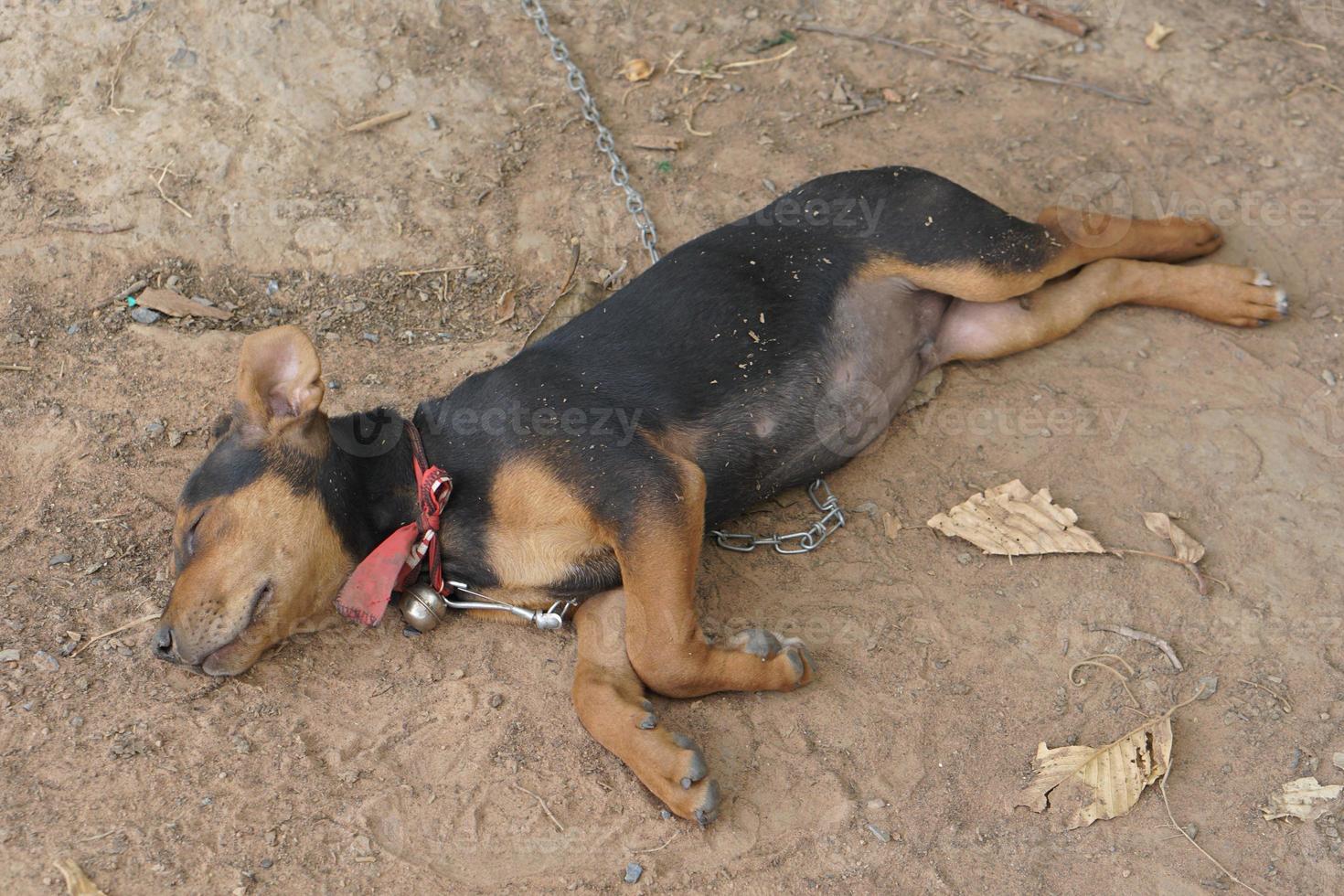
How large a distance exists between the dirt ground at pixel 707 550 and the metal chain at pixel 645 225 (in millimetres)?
88

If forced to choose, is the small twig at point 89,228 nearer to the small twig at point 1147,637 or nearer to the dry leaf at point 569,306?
the dry leaf at point 569,306

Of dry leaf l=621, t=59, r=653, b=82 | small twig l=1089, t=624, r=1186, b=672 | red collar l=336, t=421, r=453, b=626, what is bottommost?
small twig l=1089, t=624, r=1186, b=672

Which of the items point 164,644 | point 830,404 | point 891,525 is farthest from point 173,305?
point 891,525

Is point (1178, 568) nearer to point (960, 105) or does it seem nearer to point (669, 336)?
point (669, 336)

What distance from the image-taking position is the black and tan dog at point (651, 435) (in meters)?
4.28

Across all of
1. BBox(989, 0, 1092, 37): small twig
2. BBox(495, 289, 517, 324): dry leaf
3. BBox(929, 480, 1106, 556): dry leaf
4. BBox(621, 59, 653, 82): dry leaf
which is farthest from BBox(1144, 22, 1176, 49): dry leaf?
BBox(495, 289, 517, 324): dry leaf

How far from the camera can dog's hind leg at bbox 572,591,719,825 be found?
391 centimetres

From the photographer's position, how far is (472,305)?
6320 mm

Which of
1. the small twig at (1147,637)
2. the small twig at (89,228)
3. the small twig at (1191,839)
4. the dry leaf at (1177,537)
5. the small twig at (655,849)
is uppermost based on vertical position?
the small twig at (89,228)

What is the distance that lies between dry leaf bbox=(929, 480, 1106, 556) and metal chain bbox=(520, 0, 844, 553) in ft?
1.66

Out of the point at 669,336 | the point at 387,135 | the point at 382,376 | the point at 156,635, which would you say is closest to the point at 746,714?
the point at 669,336

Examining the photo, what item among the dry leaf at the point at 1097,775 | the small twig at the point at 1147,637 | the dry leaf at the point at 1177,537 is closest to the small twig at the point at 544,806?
the dry leaf at the point at 1097,775

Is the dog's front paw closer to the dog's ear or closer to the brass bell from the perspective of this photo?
the brass bell

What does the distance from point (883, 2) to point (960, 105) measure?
1.12 m
